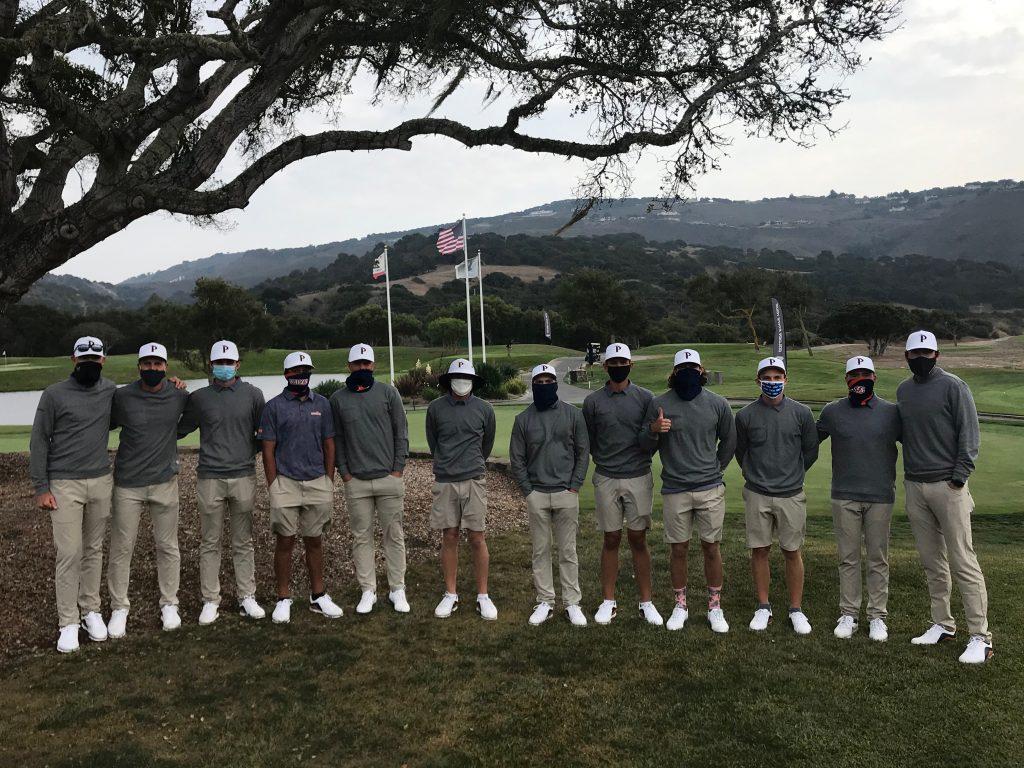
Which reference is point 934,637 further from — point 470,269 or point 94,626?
point 470,269

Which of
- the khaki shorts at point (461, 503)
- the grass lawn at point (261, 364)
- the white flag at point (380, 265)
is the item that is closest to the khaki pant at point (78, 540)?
the khaki shorts at point (461, 503)

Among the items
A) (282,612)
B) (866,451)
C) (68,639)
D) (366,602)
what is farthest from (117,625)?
(866,451)

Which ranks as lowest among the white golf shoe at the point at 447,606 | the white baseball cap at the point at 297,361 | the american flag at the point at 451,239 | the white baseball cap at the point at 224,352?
the white golf shoe at the point at 447,606

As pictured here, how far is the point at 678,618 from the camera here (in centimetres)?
641

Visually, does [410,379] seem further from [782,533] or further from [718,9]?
[782,533]

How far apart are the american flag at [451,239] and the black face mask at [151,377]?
22.4 meters

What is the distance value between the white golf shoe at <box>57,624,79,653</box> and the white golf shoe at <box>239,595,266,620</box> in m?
1.28

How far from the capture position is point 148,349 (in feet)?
21.7

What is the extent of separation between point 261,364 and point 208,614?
59284 mm

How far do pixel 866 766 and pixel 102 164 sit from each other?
772 cm

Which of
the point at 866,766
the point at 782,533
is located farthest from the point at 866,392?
the point at 866,766

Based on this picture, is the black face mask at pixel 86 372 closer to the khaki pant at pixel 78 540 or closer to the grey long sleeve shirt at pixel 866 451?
the khaki pant at pixel 78 540

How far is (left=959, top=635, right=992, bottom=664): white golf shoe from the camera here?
17.9 feet

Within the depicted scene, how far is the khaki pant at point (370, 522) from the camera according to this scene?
705cm
